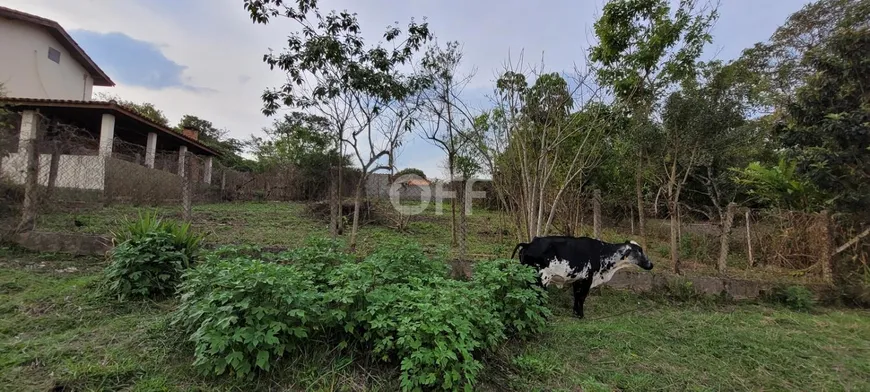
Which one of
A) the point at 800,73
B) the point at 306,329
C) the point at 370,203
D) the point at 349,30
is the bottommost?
the point at 306,329

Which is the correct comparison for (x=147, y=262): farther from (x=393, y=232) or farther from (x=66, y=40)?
(x=66, y=40)

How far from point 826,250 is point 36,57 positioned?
20.5 metres

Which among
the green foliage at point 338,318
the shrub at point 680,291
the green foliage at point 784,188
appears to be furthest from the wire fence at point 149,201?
the green foliage at point 338,318

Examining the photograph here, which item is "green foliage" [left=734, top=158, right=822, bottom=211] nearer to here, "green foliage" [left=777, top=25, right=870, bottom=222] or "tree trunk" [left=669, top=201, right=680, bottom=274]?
"green foliage" [left=777, top=25, right=870, bottom=222]

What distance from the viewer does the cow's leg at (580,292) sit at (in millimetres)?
3793

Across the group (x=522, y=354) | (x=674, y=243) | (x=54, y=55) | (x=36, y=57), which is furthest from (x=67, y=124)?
(x=674, y=243)

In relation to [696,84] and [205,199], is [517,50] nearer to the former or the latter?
[696,84]

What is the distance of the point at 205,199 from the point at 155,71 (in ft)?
12.3

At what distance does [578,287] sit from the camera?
384 cm

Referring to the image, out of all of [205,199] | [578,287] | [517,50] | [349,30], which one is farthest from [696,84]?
[205,199]

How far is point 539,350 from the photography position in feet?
9.49

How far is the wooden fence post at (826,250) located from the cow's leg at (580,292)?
391cm

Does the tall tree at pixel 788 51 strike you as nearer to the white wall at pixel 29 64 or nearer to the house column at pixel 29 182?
the house column at pixel 29 182

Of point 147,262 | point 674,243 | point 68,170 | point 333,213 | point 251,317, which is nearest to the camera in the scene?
point 251,317
